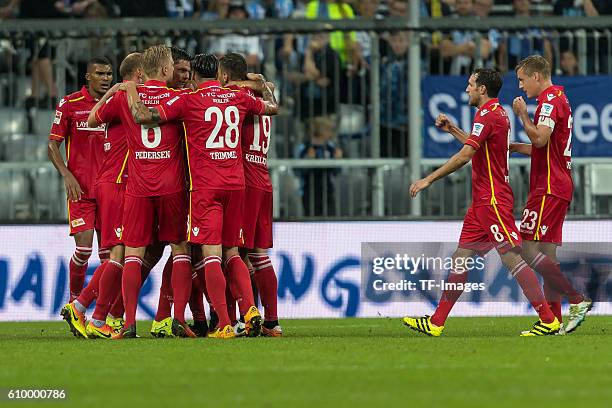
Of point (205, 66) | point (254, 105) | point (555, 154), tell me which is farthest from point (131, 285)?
point (555, 154)

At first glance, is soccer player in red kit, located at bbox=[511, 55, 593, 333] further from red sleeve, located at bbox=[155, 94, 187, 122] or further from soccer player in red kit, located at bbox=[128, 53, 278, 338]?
red sleeve, located at bbox=[155, 94, 187, 122]

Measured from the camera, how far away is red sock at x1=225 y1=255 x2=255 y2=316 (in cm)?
1150

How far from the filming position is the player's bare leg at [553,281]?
1189 cm

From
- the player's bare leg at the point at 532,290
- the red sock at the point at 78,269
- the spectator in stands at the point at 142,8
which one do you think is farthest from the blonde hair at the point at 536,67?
the spectator in stands at the point at 142,8

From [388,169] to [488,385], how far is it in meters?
9.51

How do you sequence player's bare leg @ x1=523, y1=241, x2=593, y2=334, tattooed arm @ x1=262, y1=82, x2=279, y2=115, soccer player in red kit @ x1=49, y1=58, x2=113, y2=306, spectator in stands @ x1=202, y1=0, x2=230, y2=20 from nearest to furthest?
tattooed arm @ x1=262, y1=82, x2=279, y2=115 < player's bare leg @ x1=523, y1=241, x2=593, y2=334 < soccer player in red kit @ x1=49, y1=58, x2=113, y2=306 < spectator in stands @ x1=202, y1=0, x2=230, y2=20

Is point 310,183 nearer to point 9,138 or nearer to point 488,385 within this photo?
point 9,138

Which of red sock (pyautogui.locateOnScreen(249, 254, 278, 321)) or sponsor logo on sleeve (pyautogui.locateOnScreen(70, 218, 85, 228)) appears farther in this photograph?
sponsor logo on sleeve (pyautogui.locateOnScreen(70, 218, 85, 228))

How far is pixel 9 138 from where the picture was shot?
17094 mm

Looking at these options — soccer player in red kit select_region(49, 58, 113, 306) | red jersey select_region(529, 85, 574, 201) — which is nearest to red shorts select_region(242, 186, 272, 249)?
soccer player in red kit select_region(49, 58, 113, 306)

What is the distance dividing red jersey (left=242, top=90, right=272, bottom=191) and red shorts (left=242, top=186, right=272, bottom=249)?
76mm

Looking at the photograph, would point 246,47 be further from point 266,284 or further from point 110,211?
point 266,284

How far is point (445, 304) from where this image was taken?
37.8ft

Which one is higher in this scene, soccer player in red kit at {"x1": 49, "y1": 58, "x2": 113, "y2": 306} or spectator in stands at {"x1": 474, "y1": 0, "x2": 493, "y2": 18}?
spectator in stands at {"x1": 474, "y1": 0, "x2": 493, "y2": 18}
